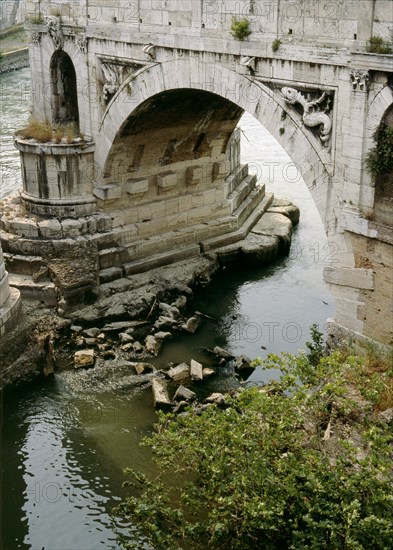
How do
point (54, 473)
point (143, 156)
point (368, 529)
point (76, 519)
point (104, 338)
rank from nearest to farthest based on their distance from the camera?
1. point (368, 529)
2. point (76, 519)
3. point (54, 473)
4. point (104, 338)
5. point (143, 156)

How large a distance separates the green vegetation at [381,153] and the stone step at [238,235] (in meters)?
6.93

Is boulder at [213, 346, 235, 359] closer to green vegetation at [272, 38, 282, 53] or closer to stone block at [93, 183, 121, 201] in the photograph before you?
stone block at [93, 183, 121, 201]

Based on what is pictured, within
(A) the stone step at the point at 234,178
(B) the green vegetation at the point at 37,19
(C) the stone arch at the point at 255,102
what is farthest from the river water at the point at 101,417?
(B) the green vegetation at the point at 37,19

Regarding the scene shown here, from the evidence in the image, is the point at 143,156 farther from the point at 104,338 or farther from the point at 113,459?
the point at 113,459

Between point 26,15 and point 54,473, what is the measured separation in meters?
9.77

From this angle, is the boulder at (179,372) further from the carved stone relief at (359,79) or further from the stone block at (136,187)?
the carved stone relief at (359,79)

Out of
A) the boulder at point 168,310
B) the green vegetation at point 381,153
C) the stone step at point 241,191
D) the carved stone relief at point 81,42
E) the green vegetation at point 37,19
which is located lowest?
the boulder at point 168,310

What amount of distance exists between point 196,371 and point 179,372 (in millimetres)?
259

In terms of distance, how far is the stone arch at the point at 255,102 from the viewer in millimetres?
10117

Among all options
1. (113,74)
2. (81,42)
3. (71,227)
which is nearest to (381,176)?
(113,74)

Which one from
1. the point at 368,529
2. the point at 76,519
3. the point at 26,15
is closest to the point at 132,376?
the point at 76,519

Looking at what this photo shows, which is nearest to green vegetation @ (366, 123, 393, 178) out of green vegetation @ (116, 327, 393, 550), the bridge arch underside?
green vegetation @ (116, 327, 393, 550)

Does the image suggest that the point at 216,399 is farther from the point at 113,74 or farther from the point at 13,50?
the point at 13,50

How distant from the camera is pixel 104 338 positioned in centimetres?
1320
